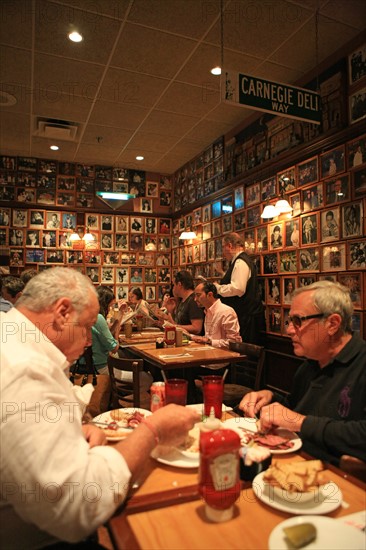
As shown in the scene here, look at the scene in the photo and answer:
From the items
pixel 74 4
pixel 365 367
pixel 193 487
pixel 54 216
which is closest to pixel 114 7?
pixel 74 4

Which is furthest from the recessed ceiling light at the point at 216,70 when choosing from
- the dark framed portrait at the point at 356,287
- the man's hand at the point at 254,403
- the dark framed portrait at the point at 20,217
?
the dark framed portrait at the point at 20,217

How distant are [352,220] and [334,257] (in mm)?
429

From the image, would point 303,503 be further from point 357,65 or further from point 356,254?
point 357,65

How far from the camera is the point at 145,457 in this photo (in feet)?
3.62

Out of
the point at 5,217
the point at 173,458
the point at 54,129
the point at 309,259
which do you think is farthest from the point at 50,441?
the point at 5,217

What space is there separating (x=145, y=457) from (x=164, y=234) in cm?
741

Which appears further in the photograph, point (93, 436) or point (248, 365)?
point (248, 365)

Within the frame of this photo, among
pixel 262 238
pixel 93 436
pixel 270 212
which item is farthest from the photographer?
pixel 262 238

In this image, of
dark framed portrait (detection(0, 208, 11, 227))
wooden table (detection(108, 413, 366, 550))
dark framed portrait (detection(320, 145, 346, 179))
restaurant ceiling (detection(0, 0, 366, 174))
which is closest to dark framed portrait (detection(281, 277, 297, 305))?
dark framed portrait (detection(320, 145, 346, 179))

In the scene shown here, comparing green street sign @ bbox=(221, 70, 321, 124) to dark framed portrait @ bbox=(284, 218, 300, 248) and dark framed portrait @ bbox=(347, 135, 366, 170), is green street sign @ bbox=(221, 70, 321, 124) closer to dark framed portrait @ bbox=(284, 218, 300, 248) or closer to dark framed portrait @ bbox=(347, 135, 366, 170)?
dark framed portrait @ bbox=(347, 135, 366, 170)

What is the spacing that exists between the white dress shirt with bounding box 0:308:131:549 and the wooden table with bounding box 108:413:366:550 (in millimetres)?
92

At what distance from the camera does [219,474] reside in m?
1.00

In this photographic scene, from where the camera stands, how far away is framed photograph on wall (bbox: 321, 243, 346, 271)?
3.85m

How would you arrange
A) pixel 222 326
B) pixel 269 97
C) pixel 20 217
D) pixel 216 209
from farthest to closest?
pixel 20 217 → pixel 216 209 → pixel 222 326 → pixel 269 97
